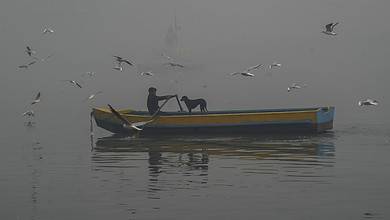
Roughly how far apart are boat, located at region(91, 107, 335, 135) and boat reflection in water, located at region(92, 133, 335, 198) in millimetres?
731

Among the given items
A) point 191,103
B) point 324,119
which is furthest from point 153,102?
point 324,119

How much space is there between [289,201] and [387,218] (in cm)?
263

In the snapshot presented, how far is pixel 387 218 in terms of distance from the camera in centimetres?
1452

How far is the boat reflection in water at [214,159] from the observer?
20.3 m

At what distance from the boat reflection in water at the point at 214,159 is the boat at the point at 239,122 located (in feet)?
2.40

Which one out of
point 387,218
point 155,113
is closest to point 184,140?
point 155,113

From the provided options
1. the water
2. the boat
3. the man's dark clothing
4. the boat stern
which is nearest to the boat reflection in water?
the water

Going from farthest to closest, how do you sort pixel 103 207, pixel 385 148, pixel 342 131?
pixel 342 131 → pixel 385 148 → pixel 103 207

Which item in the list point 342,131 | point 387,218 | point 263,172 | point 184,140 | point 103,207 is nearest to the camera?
point 387,218

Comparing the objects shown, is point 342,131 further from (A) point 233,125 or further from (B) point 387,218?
(B) point 387,218

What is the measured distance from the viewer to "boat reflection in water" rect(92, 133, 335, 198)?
2029 cm

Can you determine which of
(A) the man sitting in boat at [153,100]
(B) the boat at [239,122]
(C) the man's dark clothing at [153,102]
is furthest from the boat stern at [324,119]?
(C) the man's dark clothing at [153,102]

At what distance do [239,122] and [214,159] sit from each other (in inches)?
386

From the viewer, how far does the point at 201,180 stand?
20.2 meters
